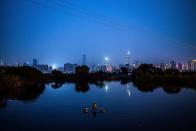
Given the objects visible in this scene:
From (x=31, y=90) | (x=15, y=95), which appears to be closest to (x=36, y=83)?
(x=31, y=90)

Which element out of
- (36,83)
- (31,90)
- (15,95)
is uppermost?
(36,83)

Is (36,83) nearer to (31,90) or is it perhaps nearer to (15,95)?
(31,90)

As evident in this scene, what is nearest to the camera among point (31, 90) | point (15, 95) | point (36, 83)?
point (15, 95)

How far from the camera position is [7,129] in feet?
72.5

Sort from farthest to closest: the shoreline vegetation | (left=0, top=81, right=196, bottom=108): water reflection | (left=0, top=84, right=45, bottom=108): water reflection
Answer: the shoreline vegetation
(left=0, top=81, right=196, bottom=108): water reflection
(left=0, top=84, right=45, bottom=108): water reflection

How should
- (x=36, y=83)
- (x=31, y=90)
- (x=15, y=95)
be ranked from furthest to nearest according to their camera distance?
1. (x=36, y=83)
2. (x=31, y=90)
3. (x=15, y=95)

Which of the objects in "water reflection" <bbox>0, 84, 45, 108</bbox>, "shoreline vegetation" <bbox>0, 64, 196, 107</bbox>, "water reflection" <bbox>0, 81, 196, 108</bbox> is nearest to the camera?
"water reflection" <bbox>0, 84, 45, 108</bbox>

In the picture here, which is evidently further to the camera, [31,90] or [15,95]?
[31,90]

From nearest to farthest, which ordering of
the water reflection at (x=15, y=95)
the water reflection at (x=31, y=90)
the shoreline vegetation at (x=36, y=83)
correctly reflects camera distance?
the water reflection at (x=15, y=95), the water reflection at (x=31, y=90), the shoreline vegetation at (x=36, y=83)

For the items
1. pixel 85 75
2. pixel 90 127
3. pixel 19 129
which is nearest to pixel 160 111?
pixel 90 127

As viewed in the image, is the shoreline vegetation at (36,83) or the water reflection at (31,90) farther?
the shoreline vegetation at (36,83)

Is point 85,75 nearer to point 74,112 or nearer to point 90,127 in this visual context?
point 74,112

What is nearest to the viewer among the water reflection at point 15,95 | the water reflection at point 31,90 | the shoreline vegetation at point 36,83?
the water reflection at point 15,95

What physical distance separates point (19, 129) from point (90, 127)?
555cm
